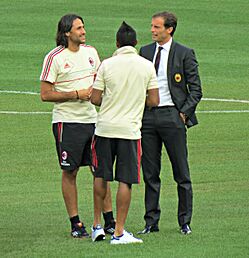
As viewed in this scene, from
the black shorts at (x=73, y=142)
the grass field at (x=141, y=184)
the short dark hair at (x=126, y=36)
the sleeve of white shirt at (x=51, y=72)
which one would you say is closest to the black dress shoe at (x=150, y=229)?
the grass field at (x=141, y=184)

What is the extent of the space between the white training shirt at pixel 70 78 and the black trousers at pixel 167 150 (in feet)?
1.97

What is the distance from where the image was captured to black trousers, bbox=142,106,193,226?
1240cm

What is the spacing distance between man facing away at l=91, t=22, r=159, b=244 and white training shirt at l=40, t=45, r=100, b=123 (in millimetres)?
559

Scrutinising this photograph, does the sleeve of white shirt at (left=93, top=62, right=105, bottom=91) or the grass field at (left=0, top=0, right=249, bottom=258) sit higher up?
the sleeve of white shirt at (left=93, top=62, right=105, bottom=91)

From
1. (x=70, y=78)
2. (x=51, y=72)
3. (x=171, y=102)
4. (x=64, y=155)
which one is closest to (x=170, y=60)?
(x=171, y=102)

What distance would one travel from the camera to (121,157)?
1180cm

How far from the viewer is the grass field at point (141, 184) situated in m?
11.9

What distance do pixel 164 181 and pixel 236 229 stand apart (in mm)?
3614

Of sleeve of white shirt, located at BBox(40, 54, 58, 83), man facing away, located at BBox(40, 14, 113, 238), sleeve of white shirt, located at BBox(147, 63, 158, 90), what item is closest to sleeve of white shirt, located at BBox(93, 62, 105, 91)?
sleeve of white shirt, located at BBox(147, 63, 158, 90)

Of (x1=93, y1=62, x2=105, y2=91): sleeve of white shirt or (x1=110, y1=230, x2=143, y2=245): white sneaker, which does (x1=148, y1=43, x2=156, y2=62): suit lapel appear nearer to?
(x1=93, y1=62, x2=105, y2=91): sleeve of white shirt

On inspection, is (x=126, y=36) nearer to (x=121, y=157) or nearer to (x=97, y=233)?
(x=121, y=157)

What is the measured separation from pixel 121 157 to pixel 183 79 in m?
1.14

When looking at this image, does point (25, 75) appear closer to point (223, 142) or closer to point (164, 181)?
point (223, 142)

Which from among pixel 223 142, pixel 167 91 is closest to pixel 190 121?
pixel 167 91
